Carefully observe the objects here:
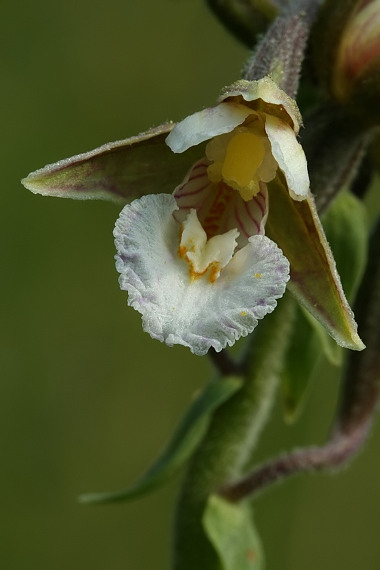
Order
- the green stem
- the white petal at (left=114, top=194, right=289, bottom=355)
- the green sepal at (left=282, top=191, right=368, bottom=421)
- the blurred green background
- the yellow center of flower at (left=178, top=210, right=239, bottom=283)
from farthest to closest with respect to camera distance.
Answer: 1. the blurred green background
2. the green stem
3. the green sepal at (left=282, top=191, right=368, bottom=421)
4. the yellow center of flower at (left=178, top=210, right=239, bottom=283)
5. the white petal at (left=114, top=194, right=289, bottom=355)

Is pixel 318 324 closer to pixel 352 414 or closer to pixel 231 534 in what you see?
pixel 352 414

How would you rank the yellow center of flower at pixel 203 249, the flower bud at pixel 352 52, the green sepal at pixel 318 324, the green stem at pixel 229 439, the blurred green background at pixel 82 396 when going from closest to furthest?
1. the yellow center of flower at pixel 203 249
2. the flower bud at pixel 352 52
3. the green sepal at pixel 318 324
4. the green stem at pixel 229 439
5. the blurred green background at pixel 82 396

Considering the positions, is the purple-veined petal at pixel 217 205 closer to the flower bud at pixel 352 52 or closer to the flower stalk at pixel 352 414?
the flower bud at pixel 352 52

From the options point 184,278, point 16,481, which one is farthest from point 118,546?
point 184,278

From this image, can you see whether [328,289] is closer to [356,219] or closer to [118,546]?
[356,219]

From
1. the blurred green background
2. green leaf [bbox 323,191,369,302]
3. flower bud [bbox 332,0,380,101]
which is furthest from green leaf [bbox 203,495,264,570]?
the blurred green background

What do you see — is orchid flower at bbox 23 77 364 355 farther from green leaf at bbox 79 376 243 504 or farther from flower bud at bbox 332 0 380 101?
green leaf at bbox 79 376 243 504

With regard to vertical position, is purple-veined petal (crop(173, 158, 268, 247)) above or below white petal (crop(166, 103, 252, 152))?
below

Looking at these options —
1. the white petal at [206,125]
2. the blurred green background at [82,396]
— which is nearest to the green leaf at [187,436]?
the white petal at [206,125]
